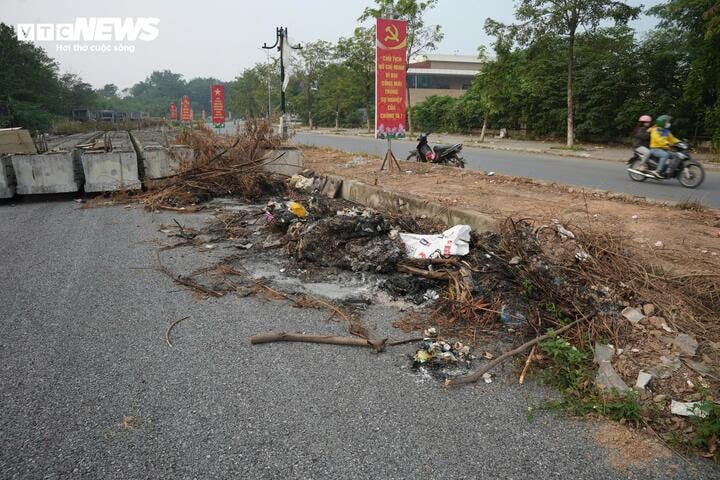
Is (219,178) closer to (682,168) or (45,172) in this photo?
(45,172)

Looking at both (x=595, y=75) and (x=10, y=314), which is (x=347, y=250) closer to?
(x=10, y=314)

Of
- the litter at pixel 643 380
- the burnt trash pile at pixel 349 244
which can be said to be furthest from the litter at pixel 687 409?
the burnt trash pile at pixel 349 244

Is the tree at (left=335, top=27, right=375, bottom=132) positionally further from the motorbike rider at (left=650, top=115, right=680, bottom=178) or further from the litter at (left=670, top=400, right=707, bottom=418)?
the litter at (left=670, top=400, right=707, bottom=418)

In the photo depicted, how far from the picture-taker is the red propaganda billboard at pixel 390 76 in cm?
1007

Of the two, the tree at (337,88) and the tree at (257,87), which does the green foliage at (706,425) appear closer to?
the tree at (337,88)

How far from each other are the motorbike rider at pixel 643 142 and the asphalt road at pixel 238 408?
8635mm

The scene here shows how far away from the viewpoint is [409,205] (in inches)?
268

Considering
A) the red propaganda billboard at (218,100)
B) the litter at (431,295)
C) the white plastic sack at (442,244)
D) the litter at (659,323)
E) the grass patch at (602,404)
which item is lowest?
the grass patch at (602,404)

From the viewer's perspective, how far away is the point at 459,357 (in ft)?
10.2

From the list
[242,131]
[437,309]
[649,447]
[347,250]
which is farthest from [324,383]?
[242,131]

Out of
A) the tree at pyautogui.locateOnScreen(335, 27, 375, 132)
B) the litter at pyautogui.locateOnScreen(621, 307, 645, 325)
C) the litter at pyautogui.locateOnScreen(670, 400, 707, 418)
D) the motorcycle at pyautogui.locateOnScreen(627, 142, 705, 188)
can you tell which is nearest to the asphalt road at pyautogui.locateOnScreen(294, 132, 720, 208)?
the motorcycle at pyautogui.locateOnScreen(627, 142, 705, 188)

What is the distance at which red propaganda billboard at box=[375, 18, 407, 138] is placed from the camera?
10.1 meters

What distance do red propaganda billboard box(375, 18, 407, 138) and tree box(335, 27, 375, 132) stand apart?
25979 mm

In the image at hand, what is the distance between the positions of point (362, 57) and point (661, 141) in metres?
30.7
